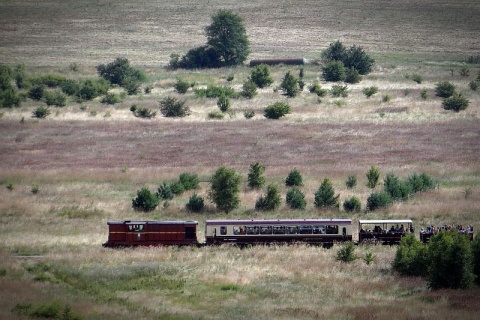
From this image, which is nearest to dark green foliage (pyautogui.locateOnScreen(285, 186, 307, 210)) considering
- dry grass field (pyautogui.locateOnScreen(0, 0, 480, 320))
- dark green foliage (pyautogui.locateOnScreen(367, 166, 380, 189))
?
dry grass field (pyautogui.locateOnScreen(0, 0, 480, 320))

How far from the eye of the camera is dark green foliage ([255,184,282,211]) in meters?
53.9

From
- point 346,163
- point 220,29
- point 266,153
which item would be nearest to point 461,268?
point 346,163

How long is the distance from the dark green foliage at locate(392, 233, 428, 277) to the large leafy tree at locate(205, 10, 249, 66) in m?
98.1

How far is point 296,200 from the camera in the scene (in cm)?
5409

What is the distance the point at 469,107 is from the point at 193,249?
190ft

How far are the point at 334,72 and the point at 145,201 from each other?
6798 centimetres

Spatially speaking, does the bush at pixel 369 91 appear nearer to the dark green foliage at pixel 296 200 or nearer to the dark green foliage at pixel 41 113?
the dark green foliage at pixel 41 113

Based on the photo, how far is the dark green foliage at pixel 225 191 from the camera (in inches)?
2117

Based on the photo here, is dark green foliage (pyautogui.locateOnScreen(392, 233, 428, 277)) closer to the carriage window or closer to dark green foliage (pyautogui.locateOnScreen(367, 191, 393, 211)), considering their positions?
the carriage window

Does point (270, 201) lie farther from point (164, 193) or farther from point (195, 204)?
point (164, 193)

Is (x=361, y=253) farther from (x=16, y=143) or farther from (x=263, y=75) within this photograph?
(x=263, y=75)

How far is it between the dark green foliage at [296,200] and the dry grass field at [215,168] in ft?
2.03

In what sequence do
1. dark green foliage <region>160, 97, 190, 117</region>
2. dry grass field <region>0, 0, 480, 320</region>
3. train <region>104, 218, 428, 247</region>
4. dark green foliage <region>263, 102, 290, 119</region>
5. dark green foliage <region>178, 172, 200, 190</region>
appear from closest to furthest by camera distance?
1. dry grass field <region>0, 0, 480, 320</region>
2. train <region>104, 218, 428, 247</region>
3. dark green foliage <region>178, 172, 200, 190</region>
4. dark green foliage <region>263, 102, 290, 119</region>
5. dark green foliage <region>160, 97, 190, 117</region>

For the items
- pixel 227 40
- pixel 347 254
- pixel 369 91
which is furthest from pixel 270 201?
pixel 227 40
